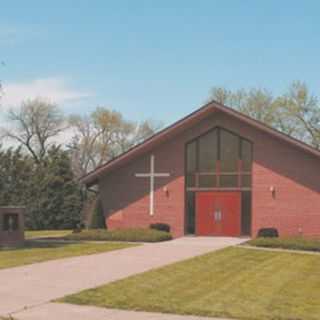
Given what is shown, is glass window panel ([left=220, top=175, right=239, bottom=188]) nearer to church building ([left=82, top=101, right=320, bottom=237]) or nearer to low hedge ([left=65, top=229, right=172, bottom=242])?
church building ([left=82, top=101, right=320, bottom=237])

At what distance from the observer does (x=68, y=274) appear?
14.2 m

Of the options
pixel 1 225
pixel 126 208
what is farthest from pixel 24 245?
pixel 126 208

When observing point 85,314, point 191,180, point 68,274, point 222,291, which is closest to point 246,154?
point 191,180

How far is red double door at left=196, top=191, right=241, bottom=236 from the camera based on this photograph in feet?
106

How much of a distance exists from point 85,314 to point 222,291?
3.46 meters

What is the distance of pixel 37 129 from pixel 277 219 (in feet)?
127

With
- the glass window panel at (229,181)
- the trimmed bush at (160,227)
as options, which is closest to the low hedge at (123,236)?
the trimmed bush at (160,227)

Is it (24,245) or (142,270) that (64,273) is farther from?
(24,245)

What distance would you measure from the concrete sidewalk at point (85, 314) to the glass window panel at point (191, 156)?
77.3 feet

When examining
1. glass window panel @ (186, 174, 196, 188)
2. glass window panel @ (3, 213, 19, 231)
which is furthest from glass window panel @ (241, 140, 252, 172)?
glass window panel @ (3, 213, 19, 231)

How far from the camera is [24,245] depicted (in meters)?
25.2

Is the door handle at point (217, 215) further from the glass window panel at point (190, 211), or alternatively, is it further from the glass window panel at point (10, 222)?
the glass window panel at point (10, 222)

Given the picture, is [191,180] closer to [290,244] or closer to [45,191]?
[290,244]

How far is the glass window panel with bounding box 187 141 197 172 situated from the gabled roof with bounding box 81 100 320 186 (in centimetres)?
103
